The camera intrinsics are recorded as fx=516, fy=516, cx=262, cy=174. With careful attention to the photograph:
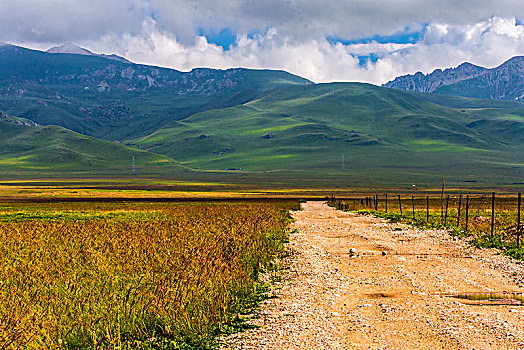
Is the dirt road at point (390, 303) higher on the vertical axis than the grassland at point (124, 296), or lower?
lower

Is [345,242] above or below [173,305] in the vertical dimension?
below

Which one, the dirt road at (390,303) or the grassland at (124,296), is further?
the dirt road at (390,303)

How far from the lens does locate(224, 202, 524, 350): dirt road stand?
33.6ft

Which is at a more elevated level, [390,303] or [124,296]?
[124,296]

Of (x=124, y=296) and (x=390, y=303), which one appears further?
(x=390, y=303)

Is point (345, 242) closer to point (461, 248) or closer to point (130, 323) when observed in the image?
point (461, 248)

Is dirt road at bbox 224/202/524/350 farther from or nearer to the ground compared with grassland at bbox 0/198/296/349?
nearer to the ground

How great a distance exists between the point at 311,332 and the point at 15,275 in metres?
7.76

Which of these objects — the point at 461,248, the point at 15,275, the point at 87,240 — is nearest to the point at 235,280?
the point at 15,275

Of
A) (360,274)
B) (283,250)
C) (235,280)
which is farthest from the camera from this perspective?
(283,250)

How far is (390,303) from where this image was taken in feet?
44.1

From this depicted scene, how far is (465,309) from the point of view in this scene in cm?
1249

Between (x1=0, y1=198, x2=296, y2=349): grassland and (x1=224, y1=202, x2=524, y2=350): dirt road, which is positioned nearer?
(x1=0, y1=198, x2=296, y2=349): grassland

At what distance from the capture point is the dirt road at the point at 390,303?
33.6 ft
